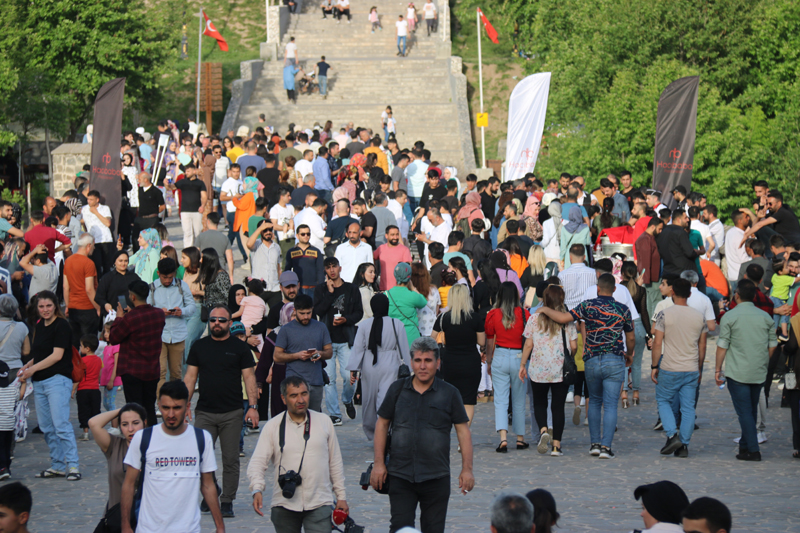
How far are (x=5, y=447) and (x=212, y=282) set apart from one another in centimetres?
322

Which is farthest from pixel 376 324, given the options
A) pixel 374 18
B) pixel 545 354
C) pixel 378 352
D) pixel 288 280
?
pixel 374 18

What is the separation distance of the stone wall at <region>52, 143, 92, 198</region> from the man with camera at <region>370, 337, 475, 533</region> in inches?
753

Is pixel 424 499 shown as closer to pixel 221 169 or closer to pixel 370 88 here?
pixel 221 169

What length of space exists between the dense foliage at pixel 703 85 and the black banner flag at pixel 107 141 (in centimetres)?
1357

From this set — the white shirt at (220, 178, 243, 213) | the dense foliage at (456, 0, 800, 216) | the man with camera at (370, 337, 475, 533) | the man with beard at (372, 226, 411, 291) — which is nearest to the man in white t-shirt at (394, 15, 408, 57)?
the dense foliage at (456, 0, 800, 216)

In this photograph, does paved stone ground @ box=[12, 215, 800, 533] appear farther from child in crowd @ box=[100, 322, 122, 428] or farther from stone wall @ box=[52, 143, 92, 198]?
stone wall @ box=[52, 143, 92, 198]

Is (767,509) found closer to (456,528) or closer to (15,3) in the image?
(456,528)

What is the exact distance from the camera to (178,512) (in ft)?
18.5

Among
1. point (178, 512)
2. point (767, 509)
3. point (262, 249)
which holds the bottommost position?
point (767, 509)

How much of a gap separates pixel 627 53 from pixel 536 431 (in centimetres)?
1874

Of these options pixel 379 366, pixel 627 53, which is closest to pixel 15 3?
pixel 627 53

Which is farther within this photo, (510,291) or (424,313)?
(424,313)

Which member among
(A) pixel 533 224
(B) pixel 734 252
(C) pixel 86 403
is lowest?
(C) pixel 86 403

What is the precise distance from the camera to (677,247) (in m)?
13.6
